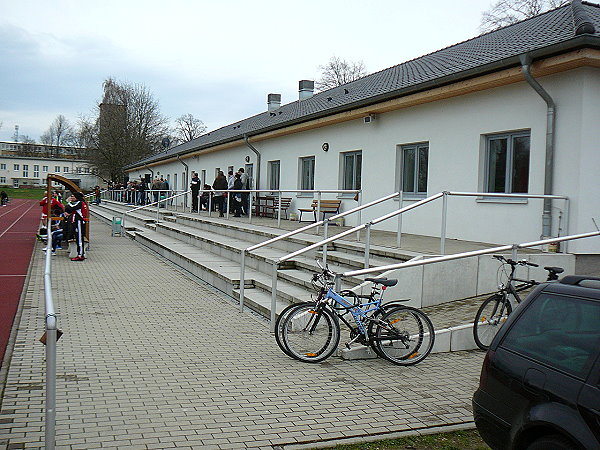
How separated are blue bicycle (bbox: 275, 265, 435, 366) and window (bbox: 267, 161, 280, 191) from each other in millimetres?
16135

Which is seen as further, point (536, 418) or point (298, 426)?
point (298, 426)

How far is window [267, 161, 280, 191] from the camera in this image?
77.1ft

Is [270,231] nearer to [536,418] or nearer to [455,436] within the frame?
[455,436]

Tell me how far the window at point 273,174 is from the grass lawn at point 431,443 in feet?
60.8

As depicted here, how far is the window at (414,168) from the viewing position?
47.7 feet

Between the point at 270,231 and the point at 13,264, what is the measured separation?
A: 7.30 m

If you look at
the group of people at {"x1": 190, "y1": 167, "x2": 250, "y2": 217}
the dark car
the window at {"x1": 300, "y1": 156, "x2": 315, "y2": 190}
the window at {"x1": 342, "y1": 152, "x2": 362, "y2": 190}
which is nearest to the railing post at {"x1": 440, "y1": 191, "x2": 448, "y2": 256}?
the dark car

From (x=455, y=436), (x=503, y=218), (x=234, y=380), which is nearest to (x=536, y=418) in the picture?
(x=455, y=436)

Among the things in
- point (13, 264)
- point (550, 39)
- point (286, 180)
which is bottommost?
point (13, 264)

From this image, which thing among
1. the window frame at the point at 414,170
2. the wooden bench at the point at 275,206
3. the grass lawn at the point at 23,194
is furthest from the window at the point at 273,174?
the grass lawn at the point at 23,194

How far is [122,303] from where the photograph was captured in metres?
11.0

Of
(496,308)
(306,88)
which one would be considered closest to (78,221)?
(496,308)

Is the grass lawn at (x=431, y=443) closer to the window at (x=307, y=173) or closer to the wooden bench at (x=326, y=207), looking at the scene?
the wooden bench at (x=326, y=207)

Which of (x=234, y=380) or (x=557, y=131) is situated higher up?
(x=557, y=131)
